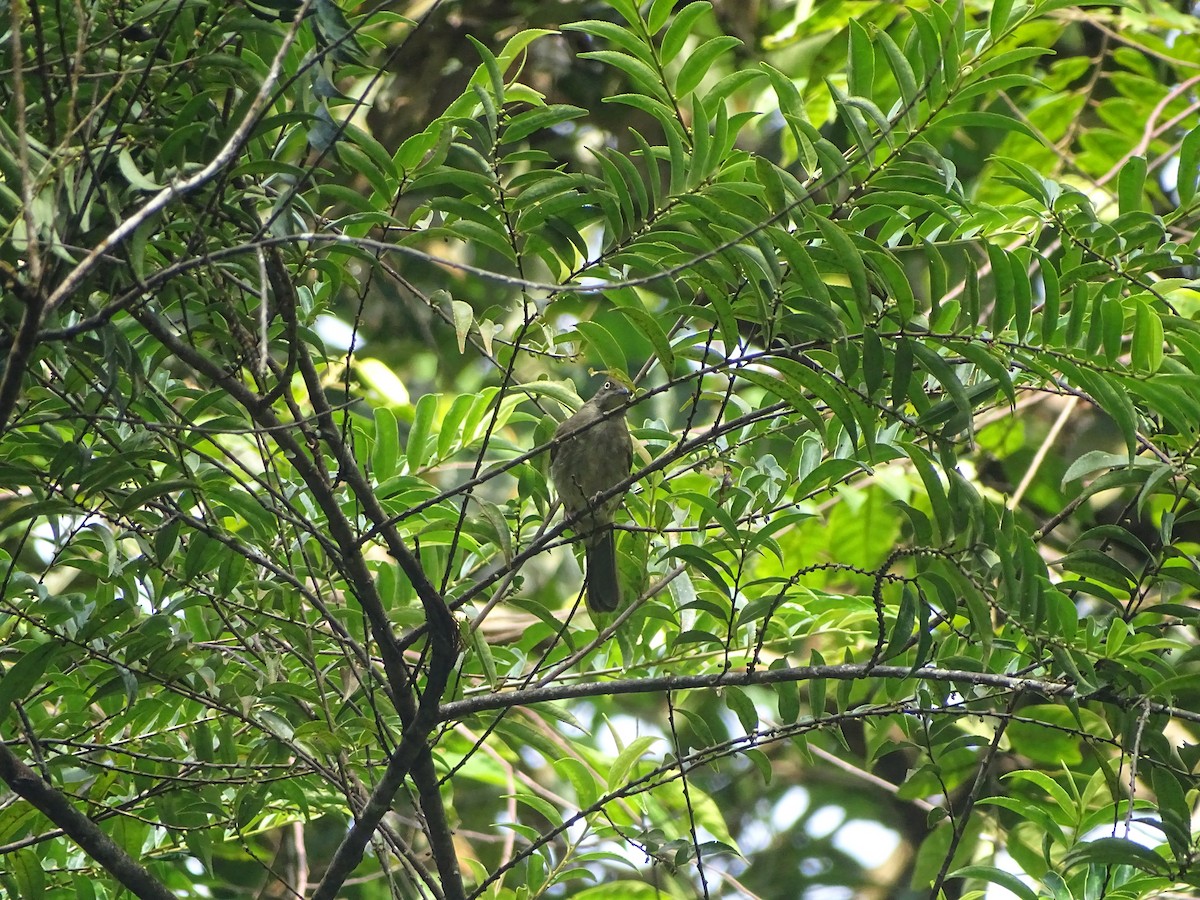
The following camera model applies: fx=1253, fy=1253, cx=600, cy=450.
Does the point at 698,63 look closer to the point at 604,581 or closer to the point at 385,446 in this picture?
the point at 385,446

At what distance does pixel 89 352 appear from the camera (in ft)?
6.98

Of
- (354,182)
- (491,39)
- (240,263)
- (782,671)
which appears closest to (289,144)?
(240,263)

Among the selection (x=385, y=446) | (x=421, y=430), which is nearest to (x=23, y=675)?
(x=385, y=446)

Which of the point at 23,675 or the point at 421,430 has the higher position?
the point at 421,430

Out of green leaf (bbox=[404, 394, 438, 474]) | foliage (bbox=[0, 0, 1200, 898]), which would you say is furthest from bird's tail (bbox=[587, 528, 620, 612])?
green leaf (bbox=[404, 394, 438, 474])

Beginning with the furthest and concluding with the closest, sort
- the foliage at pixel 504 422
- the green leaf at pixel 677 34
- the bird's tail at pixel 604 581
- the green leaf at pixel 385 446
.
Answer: the bird's tail at pixel 604 581, the green leaf at pixel 385 446, the green leaf at pixel 677 34, the foliage at pixel 504 422

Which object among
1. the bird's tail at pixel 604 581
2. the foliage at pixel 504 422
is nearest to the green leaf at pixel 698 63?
the foliage at pixel 504 422

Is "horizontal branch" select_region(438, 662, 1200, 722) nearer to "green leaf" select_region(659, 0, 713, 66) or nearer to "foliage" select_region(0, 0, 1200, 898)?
"foliage" select_region(0, 0, 1200, 898)

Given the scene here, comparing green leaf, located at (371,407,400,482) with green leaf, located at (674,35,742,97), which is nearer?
green leaf, located at (674,35,742,97)

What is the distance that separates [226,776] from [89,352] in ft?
3.60

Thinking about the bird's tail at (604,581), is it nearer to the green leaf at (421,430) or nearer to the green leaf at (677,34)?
the green leaf at (421,430)

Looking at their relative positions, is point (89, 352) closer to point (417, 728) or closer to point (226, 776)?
point (417, 728)

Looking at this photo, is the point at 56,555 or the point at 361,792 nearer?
the point at 56,555

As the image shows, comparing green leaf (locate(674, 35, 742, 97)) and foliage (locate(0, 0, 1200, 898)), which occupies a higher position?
green leaf (locate(674, 35, 742, 97))
